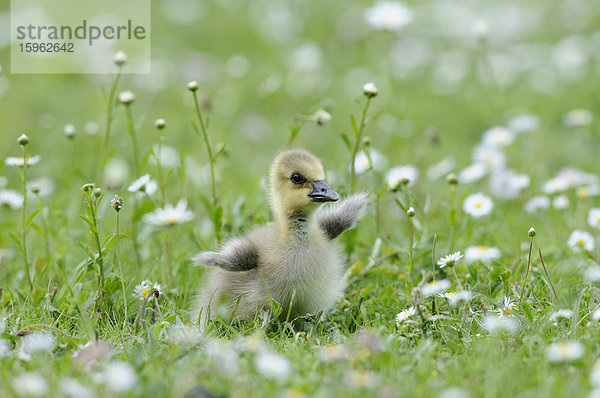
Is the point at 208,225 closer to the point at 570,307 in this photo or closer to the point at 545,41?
the point at 570,307

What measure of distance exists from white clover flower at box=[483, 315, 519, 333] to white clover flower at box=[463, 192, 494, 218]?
1.25 metres

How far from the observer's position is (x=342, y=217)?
440 cm

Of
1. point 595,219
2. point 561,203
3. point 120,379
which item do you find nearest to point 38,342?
point 120,379

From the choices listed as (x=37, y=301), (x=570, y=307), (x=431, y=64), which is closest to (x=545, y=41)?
(x=431, y=64)

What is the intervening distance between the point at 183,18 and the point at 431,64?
3.54 m

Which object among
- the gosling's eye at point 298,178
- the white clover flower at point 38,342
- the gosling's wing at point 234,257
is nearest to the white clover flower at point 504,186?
the gosling's eye at point 298,178

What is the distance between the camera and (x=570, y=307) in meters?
3.85

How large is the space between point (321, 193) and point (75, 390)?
1.81m

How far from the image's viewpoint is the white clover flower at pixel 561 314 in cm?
367

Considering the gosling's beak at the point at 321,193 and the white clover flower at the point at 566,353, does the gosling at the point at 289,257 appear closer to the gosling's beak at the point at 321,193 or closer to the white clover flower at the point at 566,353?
the gosling's beak at the point at 321,193

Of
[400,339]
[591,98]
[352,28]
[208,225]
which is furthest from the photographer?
[352,28]

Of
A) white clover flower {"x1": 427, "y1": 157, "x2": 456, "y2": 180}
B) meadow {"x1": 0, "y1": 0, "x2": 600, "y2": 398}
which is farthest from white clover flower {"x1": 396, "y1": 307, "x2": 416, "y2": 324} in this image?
white clover flower {"x1": 427, "y1": 157, "x2": 456, "y2": 180}

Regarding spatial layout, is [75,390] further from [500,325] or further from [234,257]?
[500,325]

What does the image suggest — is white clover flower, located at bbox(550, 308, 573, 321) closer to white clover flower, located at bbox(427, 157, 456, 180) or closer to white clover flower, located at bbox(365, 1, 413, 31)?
white clover flower, located at bbox(427, 157, 456, 180)
